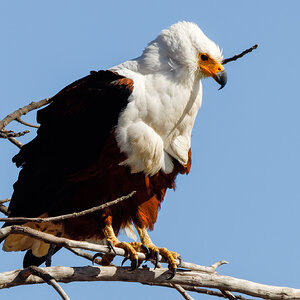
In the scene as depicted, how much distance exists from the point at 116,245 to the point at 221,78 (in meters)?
1.50

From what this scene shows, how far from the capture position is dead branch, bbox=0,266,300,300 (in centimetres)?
384

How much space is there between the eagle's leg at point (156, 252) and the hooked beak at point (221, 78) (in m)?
1.28

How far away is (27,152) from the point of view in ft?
16.9

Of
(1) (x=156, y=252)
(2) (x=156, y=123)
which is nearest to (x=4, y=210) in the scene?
(1) (x=156, y=252)

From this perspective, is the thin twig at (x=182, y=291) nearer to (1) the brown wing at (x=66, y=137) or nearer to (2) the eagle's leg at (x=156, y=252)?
(2) the eagle's leg at (x=156, y=252)

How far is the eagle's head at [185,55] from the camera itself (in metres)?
5.00

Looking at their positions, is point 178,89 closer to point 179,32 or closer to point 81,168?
point 179,32

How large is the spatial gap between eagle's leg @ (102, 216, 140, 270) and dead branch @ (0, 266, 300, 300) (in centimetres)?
9

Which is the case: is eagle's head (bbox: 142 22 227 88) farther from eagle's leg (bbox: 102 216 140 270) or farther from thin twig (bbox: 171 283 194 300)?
thin twig (bbox: 171 283 194 300)

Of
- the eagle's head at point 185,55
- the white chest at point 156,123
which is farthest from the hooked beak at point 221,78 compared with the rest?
the white chest at point 156,123

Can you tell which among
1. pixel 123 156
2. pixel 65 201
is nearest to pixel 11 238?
pixel 65 201

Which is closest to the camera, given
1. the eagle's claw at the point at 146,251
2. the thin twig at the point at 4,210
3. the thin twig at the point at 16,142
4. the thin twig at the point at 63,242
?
the thin twig at the point at 63,242

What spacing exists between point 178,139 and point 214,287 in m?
1.32

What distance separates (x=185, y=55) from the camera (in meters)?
5.03
